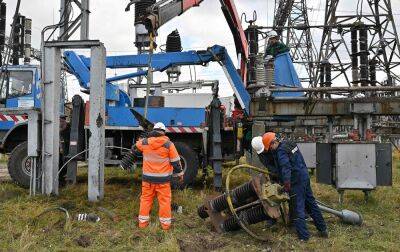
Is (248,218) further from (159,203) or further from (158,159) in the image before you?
(158,159)

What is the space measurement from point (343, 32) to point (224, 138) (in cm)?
1468

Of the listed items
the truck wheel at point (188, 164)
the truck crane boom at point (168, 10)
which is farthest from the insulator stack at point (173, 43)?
the truck wheel at point (188, 164)

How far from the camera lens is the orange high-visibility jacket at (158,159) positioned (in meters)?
7.37

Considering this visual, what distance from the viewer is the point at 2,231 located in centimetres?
691

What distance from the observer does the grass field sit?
6.48 m

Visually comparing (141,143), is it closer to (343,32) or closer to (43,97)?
(43,97)

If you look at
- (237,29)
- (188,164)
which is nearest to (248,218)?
(188,164)

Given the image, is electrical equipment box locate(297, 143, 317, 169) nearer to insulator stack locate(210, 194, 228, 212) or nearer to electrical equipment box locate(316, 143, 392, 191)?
electrical equipment box locate(316, 143, 392, 191)

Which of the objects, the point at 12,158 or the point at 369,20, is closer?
the point at 12,158

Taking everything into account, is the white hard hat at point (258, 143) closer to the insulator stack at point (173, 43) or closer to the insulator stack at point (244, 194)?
the insulator stack at point (244, 194)

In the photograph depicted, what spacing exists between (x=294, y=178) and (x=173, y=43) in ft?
42.3

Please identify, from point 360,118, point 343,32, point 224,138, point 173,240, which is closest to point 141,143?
point 173,240

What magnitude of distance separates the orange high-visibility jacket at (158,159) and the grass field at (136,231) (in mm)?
759

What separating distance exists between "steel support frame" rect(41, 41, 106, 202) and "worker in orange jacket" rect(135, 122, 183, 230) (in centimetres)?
152
